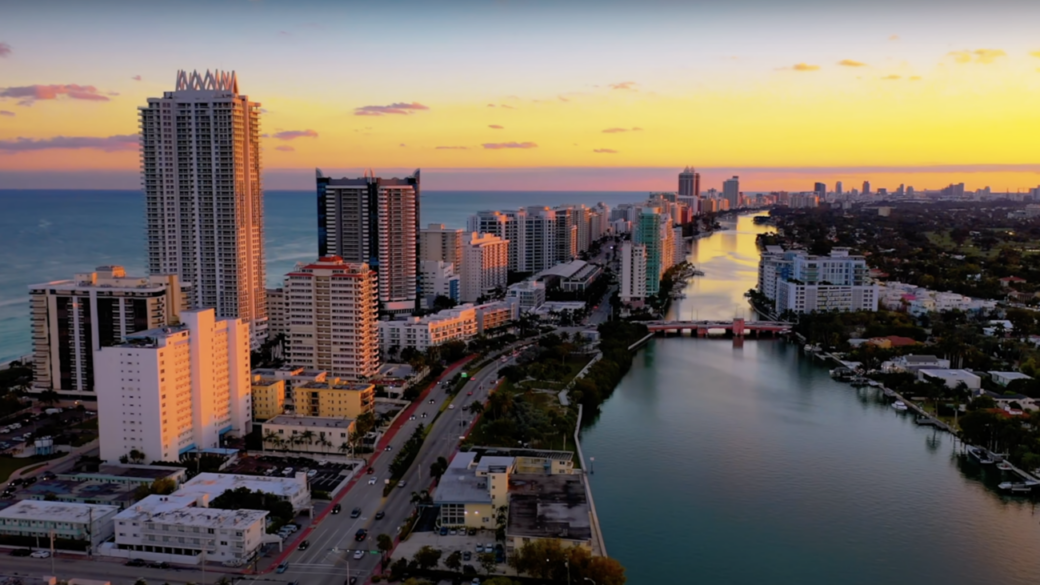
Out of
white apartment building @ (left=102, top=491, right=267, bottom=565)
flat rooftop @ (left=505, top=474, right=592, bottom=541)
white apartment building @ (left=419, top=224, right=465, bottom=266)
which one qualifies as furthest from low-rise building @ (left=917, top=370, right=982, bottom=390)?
white apartment building @ (left=419, top=224, right=465, bottom=266)

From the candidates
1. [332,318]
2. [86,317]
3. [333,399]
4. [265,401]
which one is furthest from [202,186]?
[333,399]

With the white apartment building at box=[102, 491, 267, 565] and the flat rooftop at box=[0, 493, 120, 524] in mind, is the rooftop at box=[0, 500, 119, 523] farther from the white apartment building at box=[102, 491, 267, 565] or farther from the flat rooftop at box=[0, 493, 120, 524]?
the white apartment building at box=[102, 491, 267, 565]

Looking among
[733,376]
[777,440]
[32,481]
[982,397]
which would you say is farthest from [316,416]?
[982,397]

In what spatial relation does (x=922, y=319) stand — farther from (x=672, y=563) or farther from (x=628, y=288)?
(x=672, y=563)

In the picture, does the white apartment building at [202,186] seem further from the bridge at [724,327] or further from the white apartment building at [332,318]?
the bridge at [724,327]

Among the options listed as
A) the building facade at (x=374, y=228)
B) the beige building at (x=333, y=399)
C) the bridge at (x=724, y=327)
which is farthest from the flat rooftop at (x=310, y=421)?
the bridge at (x=724, y=327)

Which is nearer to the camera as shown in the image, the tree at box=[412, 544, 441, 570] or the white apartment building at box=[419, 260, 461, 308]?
the tree at box=[412, 544, 441, 570]
